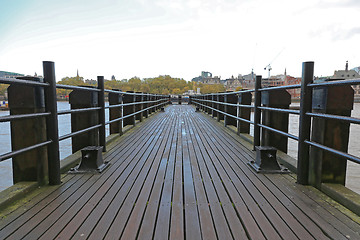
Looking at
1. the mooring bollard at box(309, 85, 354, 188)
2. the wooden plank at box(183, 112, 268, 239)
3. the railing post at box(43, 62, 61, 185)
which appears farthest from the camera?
the railing post at box(43, 62, 61, 185)

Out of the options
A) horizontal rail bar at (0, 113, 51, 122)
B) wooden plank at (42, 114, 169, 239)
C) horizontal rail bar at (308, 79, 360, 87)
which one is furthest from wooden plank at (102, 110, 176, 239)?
horizontal rail bar at (308, 79, 360, 87)

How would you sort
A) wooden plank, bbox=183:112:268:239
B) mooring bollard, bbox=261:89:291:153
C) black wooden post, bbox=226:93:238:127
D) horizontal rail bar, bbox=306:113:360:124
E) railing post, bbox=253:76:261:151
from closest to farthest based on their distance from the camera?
wooden plank, bbox=183:112:268:239, horizontal rail bar, bbox=306:113:360:124, mooring bollard, bbox=261:89:291:153, railing post, bbox=253:76:261:151, black wooden post, bbox=226:93:238:127

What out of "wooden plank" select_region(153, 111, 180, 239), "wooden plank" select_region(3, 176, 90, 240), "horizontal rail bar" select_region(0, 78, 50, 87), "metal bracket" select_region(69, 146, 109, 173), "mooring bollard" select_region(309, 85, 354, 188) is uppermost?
"horizontal rail bar" select_region(0, 78, 50, 87)

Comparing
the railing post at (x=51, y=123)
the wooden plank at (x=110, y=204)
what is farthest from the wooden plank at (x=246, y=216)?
the railing post at (x=51, y=123)

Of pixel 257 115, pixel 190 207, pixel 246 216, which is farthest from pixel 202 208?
pixel 257 115

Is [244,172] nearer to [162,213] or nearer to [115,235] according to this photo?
[162,213]

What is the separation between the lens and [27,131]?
86.6 inches

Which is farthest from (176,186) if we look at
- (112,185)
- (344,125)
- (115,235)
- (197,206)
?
(344,125)

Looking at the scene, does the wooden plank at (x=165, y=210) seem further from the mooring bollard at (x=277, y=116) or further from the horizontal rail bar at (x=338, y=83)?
the horizontal rail bar at (x=338, y=83)

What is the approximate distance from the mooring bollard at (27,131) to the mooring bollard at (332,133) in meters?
2.68

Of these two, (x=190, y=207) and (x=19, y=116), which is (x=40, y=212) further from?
(x=190, y=207)

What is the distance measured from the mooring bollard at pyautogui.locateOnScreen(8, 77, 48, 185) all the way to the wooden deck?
232 mm

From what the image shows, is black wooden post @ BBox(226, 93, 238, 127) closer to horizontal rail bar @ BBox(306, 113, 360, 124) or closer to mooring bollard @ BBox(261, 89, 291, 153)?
mooring bollard @ BBox(261, 89, 291, 153)

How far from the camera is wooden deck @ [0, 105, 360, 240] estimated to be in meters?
1.51
